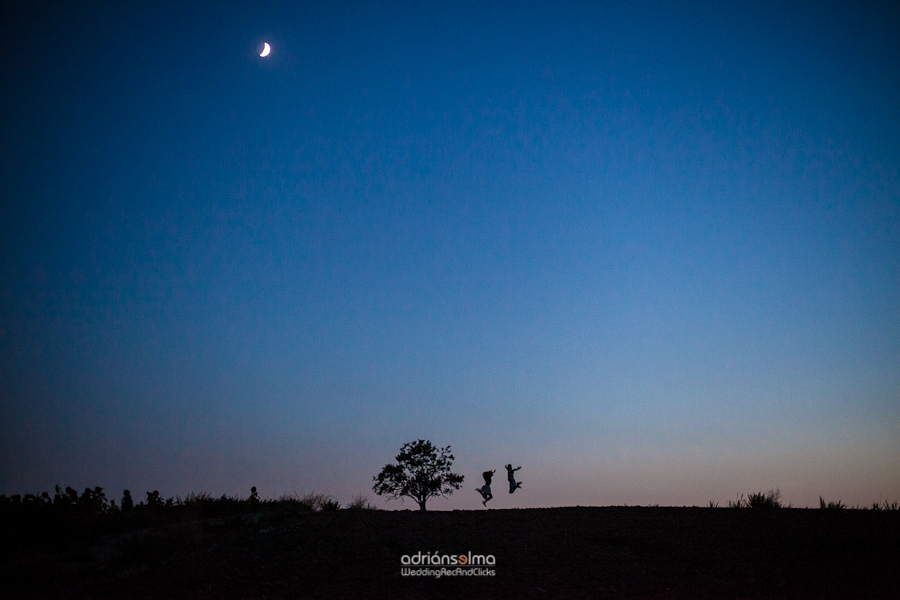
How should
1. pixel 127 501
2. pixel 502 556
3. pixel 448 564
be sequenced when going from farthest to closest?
pixel 127 501 → pixel 502 556 → pixel 448 564

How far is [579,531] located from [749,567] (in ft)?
10.1

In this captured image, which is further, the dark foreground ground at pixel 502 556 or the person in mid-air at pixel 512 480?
the person in mid-air at pixel 512 480

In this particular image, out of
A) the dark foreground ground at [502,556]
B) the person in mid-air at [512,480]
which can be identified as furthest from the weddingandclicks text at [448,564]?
the person in mid-air at [512,480]

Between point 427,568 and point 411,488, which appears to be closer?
point 427,568

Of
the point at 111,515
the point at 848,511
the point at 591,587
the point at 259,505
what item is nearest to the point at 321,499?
the point at 259,505

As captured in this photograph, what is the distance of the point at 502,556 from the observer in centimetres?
969

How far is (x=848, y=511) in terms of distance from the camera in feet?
40.7

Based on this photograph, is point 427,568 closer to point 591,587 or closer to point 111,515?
point 591,587

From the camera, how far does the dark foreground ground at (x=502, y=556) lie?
8445 mm

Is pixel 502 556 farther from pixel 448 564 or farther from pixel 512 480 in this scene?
pixel 512 480

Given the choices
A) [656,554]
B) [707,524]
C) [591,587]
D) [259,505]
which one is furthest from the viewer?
[259,505]

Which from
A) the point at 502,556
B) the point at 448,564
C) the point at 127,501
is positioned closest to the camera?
the point at 448,564

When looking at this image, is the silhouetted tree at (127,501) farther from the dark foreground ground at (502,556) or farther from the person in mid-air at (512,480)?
the person in mid-air at (512,480)

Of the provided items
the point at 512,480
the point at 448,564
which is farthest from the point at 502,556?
the point at 512,480
